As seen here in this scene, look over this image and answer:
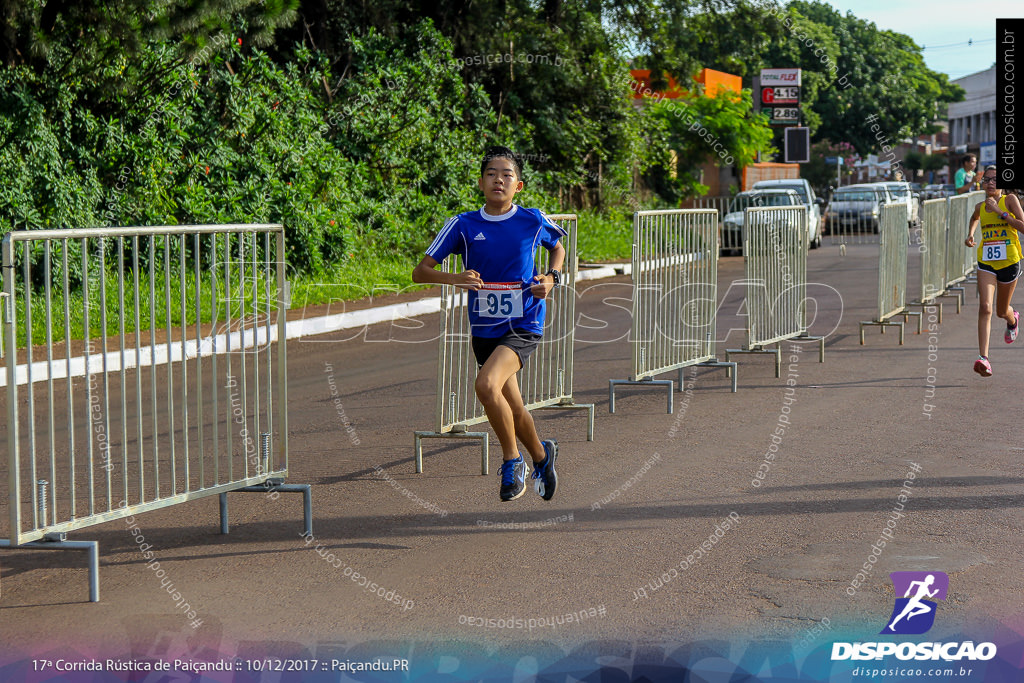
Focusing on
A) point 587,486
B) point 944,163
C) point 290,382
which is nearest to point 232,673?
point 587,486

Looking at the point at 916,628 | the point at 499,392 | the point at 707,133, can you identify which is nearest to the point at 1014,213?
the point at 499,392

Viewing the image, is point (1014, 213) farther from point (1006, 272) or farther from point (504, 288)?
point (504, 288)

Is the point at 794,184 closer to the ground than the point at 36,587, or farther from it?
farther from it

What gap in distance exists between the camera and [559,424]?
8969 mm

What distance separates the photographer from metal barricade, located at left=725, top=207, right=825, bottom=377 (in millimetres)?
11391

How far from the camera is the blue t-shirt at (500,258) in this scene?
6.21 m

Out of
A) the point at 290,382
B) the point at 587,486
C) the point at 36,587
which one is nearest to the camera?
the point at 36,587

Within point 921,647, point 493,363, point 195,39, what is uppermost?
point 195,39

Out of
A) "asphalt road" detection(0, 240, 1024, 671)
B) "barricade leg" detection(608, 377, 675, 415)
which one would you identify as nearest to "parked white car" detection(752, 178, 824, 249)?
"barricade leg" detection(608, 377, 675, 415)

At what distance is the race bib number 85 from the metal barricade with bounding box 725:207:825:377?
190 cm

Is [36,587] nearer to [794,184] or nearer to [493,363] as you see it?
[493,363]

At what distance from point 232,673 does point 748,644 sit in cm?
177

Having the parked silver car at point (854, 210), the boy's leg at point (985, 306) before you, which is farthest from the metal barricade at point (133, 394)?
the parked silver car at point (854, 210)

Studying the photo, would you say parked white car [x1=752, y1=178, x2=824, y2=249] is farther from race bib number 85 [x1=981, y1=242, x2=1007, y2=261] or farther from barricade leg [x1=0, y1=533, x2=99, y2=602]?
barricade leg [x1=0, y1=533, x2=99, y2=602]
